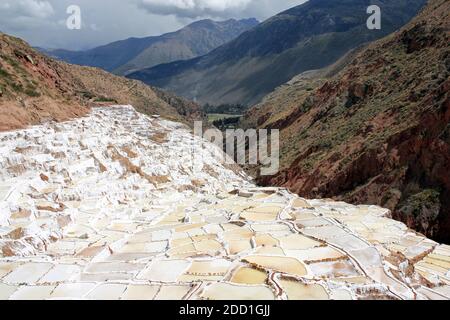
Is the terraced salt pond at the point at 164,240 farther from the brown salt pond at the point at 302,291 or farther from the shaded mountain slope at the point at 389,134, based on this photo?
the shaded mountain slope at the point at 389,134

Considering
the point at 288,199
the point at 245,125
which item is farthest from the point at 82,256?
the point at 245,125

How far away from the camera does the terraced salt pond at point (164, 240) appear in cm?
997

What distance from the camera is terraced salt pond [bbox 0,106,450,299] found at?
997cm

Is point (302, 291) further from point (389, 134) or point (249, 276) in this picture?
point (389, 134)

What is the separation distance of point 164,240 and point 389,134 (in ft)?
79.1

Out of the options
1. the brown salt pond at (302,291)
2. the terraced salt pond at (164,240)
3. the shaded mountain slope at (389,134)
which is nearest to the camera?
the brown salt pond at (302,291)

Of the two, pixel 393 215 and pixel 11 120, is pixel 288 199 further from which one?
pixel 11 120

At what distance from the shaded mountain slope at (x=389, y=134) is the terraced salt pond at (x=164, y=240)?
565 cm

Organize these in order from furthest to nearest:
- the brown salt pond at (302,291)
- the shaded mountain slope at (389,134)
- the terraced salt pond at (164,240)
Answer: the shaded mountain slope at (389,134)
the terraced salt pond at (164,240)
the brown salt pond at (302,291)

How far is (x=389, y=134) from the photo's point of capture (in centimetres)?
3312

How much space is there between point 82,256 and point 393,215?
19286 millimetres

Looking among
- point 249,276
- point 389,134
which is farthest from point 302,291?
point 389,134

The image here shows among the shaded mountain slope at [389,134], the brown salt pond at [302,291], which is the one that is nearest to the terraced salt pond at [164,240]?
the brown salt pond at [302,291]

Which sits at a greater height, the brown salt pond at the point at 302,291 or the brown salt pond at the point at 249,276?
the brown salt pond at the point at 249,276
